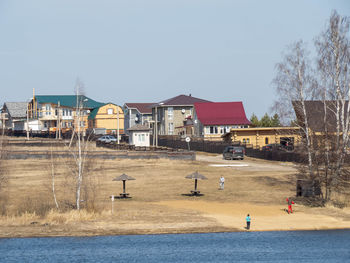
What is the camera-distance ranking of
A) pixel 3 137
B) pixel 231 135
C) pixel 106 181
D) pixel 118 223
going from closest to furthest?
pixel 118 223 → pixel 3 137 → pixel 106 181 → pixel 231 135

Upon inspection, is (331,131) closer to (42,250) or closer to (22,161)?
(42,250)

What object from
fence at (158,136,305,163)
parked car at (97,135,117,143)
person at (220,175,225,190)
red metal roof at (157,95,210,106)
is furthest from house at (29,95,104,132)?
person at (220,175,225,190)

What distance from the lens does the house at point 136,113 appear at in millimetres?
148375

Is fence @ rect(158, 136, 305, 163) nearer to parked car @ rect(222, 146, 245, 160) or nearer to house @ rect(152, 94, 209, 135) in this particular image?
parked car @ rect(222, 146, 245, 160)

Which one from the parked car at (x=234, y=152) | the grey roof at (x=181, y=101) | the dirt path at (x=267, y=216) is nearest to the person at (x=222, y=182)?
the dirt path at (x=267, y=216)

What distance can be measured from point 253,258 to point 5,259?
15338mm

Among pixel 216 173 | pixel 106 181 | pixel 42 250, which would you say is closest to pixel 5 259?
pixel 42 250

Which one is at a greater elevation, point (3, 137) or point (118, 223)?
point (3, 137)

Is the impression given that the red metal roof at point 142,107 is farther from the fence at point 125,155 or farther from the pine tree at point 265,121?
the fence at point 125,155

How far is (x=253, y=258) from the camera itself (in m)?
39.0

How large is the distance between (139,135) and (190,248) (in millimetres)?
63301

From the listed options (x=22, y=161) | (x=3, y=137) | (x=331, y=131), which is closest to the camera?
(x=3, y=137)

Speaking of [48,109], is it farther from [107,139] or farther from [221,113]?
[221,113]

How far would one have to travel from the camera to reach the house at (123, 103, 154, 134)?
148 meters
